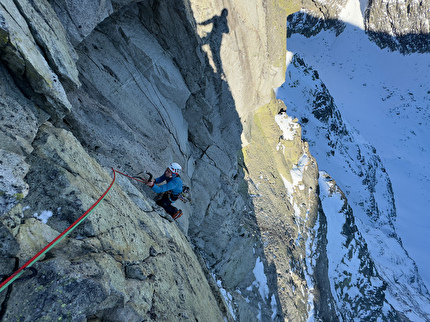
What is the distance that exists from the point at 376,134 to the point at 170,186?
8584 cm

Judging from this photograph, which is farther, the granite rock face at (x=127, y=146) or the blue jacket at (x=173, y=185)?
the blue jacket at (x=173, y=185)

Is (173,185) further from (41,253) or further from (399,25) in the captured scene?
(399,25)

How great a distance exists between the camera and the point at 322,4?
80.7 meters

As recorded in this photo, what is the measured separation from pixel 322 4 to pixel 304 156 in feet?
234

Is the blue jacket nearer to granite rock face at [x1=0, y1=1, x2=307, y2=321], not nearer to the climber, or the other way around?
the climber

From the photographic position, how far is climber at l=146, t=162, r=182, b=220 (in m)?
8.38

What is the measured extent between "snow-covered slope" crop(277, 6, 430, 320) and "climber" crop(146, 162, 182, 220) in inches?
1930

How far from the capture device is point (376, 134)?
7819 cm

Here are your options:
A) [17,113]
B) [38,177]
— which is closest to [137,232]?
[38,177]

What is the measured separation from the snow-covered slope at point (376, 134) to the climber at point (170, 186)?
49.0 meters

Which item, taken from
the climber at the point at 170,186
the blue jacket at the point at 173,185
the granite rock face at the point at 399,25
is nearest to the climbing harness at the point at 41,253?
the climber at the point at 170,186

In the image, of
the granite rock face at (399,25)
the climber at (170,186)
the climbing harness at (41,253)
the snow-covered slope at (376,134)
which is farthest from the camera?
the granite rock face at (399,25)

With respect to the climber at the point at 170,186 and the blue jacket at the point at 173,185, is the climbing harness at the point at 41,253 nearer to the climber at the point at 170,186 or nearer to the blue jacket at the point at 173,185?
the climber at the point at 170,186

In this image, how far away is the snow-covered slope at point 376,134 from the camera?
57.4 m
